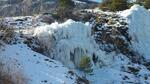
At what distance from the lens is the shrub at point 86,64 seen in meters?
23.8

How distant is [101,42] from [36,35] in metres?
5.16

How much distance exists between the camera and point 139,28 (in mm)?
32250

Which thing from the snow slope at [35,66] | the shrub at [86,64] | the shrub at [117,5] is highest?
the shrub at [117,5]

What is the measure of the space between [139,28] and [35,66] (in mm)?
12367

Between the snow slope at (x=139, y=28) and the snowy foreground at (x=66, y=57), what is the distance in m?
0.09

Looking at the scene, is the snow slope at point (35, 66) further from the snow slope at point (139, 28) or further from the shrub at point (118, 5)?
the shrub at point (118, 5)

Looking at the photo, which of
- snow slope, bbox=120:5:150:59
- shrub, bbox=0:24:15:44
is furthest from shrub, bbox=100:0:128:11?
shrub, bbox=0:24:15:44

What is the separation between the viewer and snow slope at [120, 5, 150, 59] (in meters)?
31.0

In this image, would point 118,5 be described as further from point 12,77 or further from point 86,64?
point 12,77

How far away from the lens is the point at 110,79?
25.0 metres

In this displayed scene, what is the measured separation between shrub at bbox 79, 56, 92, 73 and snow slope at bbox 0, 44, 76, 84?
1.54 m

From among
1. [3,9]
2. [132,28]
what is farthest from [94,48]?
[3,9]

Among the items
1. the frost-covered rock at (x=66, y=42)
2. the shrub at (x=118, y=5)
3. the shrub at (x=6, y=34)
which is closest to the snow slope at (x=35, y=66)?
the shrub at (x=6, y=34)

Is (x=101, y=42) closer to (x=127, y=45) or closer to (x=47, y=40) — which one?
(x=127, y=45)
